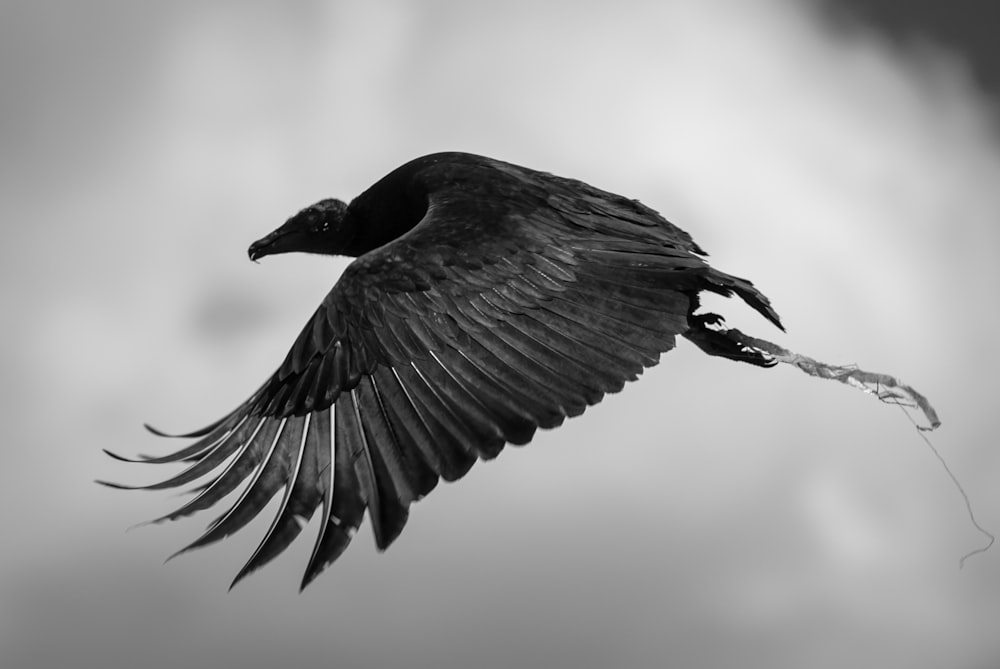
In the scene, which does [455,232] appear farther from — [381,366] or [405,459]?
[405,459]

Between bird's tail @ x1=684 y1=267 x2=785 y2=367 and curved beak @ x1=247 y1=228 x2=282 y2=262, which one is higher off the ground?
curved beak @ x1=247 y1=228 x2=282 y2=262

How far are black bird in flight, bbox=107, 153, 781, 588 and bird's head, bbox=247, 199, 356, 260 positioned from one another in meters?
1.61

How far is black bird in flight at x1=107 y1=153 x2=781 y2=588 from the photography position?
5277mm

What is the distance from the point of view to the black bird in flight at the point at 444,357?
5277 millimetres

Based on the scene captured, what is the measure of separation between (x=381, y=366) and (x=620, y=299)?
3.69 feet

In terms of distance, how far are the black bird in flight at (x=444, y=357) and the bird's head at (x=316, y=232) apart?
161cm

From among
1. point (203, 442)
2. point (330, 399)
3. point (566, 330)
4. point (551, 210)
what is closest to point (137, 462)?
point (203, 442)

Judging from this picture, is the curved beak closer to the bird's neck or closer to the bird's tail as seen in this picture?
the bird's neck

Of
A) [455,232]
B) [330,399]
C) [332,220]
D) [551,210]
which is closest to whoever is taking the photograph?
[330,399]

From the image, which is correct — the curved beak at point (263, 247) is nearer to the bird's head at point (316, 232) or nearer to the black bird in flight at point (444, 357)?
the bird's head at point (316, 232)

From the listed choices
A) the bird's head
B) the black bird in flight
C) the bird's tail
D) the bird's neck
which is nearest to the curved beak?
the bird's head

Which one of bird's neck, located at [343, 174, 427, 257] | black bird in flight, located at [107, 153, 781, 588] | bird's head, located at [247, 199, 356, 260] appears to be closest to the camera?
black bird in flight, located at [107, 153, 781, 588]

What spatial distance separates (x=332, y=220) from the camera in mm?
8273

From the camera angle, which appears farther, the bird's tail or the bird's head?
the bird's head
